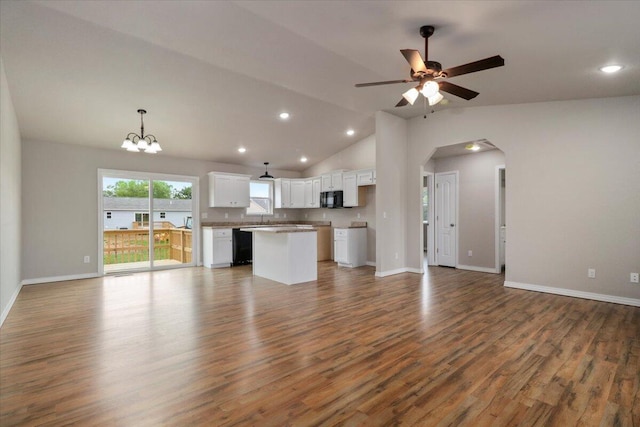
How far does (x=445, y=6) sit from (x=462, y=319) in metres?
3.10

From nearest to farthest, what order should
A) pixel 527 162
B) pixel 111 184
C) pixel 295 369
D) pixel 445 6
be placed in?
1. pixel 295 369
2. pixel 445 6
3. pixel 527 162
4. pixel 111 184

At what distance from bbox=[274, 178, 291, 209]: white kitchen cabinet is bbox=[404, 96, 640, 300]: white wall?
476cm

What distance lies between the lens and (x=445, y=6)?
2.59 metres

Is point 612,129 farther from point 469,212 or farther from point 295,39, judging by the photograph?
point 295,39

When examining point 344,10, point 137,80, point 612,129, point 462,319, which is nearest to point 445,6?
point 344,10

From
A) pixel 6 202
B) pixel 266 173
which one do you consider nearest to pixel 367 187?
pixel 266 173

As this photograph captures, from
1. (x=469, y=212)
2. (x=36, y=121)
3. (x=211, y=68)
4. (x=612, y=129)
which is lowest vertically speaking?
(x=469, y=212)

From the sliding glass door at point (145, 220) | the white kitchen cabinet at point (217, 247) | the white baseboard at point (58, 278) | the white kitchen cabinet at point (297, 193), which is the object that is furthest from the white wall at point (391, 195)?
the white baseboard at point (58, 278)

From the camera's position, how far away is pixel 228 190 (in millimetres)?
7574

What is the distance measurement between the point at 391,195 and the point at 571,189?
2.73 meters

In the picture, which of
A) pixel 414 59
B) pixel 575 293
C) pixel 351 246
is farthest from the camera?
pixel 351 246

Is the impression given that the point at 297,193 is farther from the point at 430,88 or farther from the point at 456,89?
the point at 430,88

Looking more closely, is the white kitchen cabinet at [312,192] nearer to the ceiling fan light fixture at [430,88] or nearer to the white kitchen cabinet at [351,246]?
the white kitchen cabinet at [351,246]

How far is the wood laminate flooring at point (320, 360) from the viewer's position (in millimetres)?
1900
